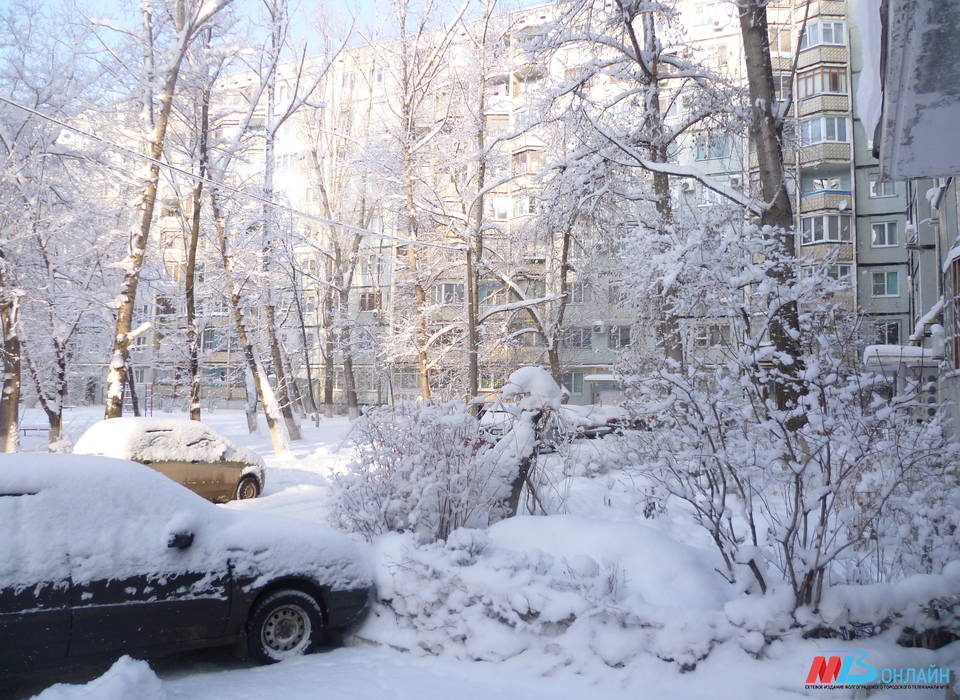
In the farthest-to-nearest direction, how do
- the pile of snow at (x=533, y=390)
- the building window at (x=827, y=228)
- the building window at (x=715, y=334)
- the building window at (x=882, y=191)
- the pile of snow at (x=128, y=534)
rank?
the building window at (x=882, y=191) < the building window at (x=827, y=228) < the pile of snow at (x=533, y=390) < the building window at (x=715, y=334) < the pile of snow at (x=128, y=534)

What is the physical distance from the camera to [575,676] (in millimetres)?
5051

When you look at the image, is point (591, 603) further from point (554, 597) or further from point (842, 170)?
point (842, 170)

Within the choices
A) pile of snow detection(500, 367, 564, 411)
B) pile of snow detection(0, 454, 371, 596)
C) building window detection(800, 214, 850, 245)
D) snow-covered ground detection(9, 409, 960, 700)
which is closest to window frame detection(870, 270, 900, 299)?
building window detection(800, 214, 850, 245)

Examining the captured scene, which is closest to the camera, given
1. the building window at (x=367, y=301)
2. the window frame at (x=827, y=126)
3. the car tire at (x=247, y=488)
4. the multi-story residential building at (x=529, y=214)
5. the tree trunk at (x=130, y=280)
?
the car tire at (x=247, y=488)

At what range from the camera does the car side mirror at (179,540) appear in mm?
5323

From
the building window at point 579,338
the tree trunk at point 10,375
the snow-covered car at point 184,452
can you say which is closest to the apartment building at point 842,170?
the building window at point 579,338

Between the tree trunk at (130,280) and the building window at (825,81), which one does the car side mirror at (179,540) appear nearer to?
the tree trunk at (130,280)

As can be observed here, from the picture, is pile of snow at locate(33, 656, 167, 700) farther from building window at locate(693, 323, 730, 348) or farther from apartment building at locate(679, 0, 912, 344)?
apartment building at locate(679, 0, 912, 344)

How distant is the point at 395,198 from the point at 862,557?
2096 cm

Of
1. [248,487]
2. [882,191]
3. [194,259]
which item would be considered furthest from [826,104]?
[248,487]

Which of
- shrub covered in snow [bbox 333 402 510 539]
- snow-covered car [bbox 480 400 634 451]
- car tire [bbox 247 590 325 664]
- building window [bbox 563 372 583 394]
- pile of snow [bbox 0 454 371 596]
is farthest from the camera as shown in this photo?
building window [bbox 563 372 583 394]

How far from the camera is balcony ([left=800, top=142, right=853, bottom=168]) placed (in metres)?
36.6

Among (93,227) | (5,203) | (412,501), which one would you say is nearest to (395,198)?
(93,227)

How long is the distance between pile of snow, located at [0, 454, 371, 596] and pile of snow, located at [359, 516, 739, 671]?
53 cm
